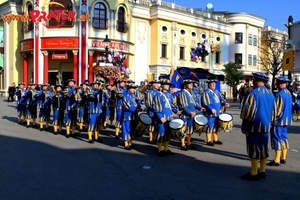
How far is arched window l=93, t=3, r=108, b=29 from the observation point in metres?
33.2

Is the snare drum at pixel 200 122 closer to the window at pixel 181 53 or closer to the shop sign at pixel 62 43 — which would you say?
the shop sign at pixel 62 43

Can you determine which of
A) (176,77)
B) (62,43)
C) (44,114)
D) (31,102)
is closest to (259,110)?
(44,114)

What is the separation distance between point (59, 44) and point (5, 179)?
2744 centimetres

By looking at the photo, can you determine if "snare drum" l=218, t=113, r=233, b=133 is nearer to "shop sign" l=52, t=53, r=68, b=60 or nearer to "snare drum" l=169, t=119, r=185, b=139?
"snare drum" l=169, t=119, r=185, b=139

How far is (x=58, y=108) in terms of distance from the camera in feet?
41.1

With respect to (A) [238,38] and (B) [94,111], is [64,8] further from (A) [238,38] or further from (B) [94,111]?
(A) [238,38]

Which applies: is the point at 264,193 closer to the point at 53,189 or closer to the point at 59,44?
the point at 53,189

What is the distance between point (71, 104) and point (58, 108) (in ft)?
2.80

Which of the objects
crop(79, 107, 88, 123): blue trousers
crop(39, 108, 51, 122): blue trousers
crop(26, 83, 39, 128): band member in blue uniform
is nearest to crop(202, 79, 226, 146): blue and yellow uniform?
crop(79, 107, 88, 123): blue trousers

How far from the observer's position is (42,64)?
110 ft

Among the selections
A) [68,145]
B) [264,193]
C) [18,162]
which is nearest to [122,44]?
[68,145]

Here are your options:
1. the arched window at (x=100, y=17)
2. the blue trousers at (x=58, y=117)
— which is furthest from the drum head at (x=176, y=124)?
the arched window at (x=100, y=17)

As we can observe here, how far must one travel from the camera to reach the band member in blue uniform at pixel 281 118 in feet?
25.0

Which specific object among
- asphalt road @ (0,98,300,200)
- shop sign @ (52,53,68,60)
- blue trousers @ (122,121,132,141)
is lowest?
asphalt road @ (0,98,300,200)
